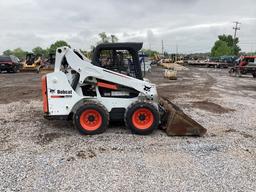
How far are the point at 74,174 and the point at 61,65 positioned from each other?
3078mm

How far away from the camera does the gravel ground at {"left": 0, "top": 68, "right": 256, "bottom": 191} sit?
4410mm

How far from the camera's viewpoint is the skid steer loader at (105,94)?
22.1 feet

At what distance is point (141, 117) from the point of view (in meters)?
6.87

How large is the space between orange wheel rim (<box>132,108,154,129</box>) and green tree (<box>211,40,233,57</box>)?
81587 mm

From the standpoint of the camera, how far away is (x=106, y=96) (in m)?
7.10

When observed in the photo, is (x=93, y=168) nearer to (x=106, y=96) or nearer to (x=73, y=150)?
(x=73, y=150)

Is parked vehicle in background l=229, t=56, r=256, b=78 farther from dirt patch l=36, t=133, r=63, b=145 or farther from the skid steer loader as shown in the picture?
dirt patch l=36, t=133, r=63, b=145

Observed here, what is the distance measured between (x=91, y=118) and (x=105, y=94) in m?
0.70

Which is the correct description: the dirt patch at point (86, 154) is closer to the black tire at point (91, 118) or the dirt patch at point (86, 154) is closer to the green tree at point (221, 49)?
the black tire at point (91, 118)

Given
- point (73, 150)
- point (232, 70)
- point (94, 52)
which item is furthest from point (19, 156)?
point (232, 70)

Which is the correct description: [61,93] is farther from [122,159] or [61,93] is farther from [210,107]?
[210,107]

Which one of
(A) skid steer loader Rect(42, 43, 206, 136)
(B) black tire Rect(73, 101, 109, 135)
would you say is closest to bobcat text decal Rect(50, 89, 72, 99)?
(A) skid steer loader Rect(42, 43, 206, 136)

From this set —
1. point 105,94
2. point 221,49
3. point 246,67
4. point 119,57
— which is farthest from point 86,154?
point 221,49

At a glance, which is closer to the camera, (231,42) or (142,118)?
(142,118)
